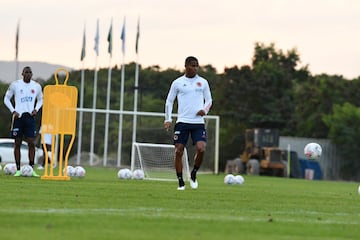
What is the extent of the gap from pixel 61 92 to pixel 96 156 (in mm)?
28549

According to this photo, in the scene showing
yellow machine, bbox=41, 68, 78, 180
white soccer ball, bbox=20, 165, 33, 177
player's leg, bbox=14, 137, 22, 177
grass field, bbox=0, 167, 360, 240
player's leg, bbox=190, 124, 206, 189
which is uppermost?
yellow machine, bbox=41, 68, 78, 180

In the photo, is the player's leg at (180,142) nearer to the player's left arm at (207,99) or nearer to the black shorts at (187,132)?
the black shorts at (187,132)

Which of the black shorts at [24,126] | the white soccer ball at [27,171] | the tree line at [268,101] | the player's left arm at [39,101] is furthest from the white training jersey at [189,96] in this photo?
the tree line at [268,101]

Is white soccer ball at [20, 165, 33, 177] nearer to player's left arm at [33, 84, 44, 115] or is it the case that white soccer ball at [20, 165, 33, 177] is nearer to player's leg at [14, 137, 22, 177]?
player's leg at [14, 137, 22, 177]

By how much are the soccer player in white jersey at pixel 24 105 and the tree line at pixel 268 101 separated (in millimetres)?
37805

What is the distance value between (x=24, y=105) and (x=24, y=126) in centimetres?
51

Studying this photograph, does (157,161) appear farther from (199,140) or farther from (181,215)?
(181,215)

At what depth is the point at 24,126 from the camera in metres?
22.3

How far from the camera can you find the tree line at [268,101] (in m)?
60.3

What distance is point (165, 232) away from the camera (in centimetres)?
982

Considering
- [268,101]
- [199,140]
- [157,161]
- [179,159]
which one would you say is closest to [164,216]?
[179,159]

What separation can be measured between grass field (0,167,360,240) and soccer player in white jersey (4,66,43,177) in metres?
5.98

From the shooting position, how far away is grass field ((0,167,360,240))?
9.75 meters

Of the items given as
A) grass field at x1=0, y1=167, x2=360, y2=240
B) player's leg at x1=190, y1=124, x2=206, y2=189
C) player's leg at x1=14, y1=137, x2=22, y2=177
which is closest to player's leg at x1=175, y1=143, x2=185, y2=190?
player's leg at x1=190, y1=124, x2=206, y2=189
